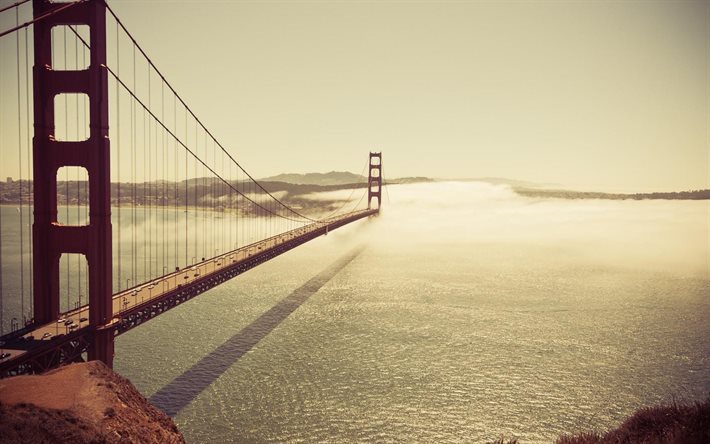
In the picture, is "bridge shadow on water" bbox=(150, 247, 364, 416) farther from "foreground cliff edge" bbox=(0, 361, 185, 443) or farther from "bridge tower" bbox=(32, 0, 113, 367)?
"foreground cliff edge" bbox=(0, 361, 185, 443)

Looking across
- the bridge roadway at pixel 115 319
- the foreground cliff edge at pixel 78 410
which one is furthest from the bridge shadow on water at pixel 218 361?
the foreground cliff edge at pixel 78 410

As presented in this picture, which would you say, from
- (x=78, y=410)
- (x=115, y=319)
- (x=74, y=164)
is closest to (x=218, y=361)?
(x=115, y=319)

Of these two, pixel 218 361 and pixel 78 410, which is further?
pixel 218 361

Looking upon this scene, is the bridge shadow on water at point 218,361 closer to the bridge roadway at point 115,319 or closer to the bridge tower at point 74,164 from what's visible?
the bridge roadway at point 115,319

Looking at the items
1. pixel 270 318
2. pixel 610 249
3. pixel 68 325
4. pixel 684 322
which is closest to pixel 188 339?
pixel 270 318

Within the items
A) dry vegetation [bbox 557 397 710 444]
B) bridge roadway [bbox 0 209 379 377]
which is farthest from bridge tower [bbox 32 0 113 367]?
dry vegetation [bbox 557 397 710 444]

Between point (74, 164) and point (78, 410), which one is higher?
point (74, 164)

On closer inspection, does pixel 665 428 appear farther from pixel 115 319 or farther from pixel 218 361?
pixel 218 361
